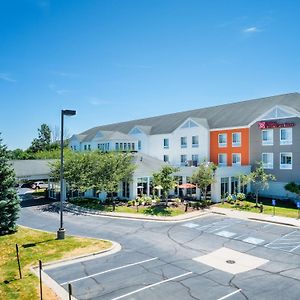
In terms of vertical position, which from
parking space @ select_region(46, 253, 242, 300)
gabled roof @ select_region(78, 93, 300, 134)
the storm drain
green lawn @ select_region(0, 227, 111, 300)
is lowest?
the storm drain

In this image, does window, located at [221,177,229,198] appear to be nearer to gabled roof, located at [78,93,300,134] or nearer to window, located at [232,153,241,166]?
window, located at [232,153,241,166]

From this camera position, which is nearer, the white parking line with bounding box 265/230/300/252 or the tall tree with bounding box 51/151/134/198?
the white parking line with bounding box 265/230/300/252

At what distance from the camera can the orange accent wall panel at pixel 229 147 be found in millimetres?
41250

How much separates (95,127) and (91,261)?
69161 millimetres

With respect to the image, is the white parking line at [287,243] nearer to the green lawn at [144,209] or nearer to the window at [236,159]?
the green lawn at [144,209]

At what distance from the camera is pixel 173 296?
490 inches

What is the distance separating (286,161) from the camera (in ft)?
122

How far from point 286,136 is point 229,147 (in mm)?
8300

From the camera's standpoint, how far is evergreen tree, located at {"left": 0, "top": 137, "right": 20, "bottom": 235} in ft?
74.9

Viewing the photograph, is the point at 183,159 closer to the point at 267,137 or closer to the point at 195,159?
the point at 195,159

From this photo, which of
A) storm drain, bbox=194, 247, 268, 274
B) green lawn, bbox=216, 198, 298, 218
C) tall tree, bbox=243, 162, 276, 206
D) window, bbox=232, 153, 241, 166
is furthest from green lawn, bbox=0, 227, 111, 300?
window, bbox=232, 153, 241, 166

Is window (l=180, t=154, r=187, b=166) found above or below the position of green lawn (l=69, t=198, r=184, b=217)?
above

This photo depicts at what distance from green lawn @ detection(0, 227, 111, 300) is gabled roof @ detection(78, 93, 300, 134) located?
29.3m

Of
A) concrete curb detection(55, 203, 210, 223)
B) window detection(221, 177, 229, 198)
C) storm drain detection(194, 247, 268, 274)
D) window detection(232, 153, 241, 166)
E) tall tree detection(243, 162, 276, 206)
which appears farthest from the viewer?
window detection(232, 153, 241, 166)
